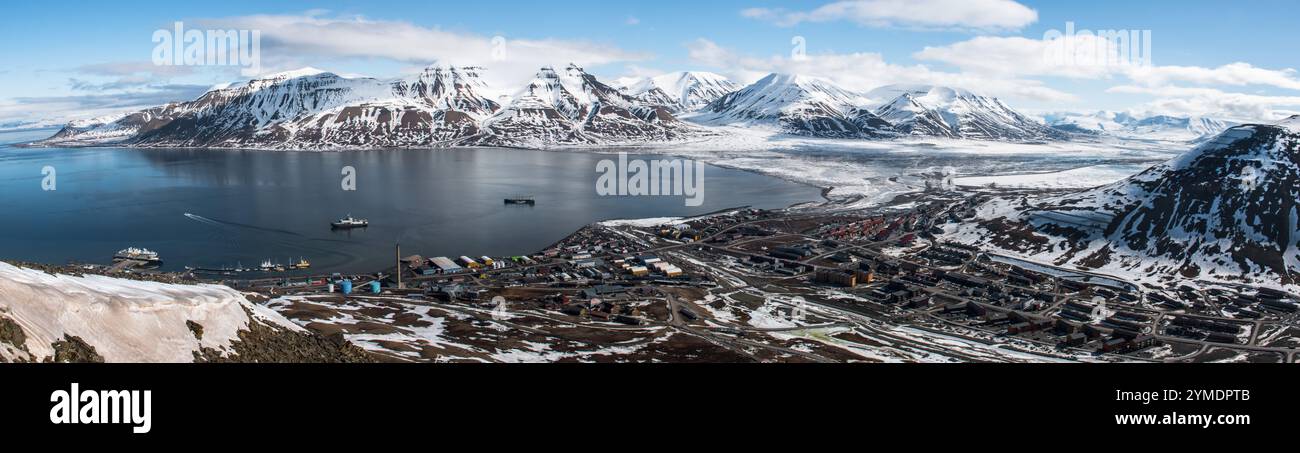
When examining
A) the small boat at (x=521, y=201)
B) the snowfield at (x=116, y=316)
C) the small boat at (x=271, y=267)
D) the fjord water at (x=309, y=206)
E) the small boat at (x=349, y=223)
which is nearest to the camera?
the snowfield at (x=116, y=316)

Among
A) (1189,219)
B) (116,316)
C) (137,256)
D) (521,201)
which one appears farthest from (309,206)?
(1189,219)

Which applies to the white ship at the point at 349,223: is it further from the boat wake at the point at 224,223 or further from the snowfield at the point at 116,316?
the snowfield at the point at 116,316

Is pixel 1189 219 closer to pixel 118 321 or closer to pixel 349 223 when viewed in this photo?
pixel 118 321

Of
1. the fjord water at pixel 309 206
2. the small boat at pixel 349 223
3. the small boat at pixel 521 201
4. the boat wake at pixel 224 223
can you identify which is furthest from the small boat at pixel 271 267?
the small boat at pixel 521 201

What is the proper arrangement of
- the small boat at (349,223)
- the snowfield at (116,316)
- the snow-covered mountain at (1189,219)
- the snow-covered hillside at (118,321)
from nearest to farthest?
1. the snow-covered hillside at (118,321)
2. the snowfield at (116,316)
3. the snow-covered mountain at (1189,219)
4. the small boat at (349,223)
